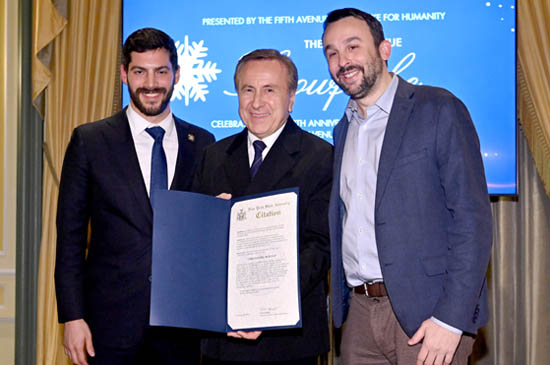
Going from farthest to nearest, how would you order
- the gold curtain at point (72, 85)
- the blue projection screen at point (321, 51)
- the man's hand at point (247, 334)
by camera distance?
the gold curtain at point (72, 85)
the blue projection screen at point (321, 51)
the man's hand at point (247, 334)

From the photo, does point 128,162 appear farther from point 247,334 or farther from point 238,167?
point 247,334

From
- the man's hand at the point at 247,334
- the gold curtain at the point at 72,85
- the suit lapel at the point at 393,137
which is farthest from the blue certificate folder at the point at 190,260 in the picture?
the gold curtain at the point at 72,85

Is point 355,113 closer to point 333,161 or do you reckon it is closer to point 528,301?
point 333,161

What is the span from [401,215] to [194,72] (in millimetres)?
2071

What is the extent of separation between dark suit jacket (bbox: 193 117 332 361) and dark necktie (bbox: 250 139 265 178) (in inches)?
0.9

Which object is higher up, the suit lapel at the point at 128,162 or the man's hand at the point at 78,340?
the suit lapel at the point at 128,162

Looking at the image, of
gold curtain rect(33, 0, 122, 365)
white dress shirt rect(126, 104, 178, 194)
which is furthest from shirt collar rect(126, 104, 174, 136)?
gold curtain rect(33, 0, 122, 365)

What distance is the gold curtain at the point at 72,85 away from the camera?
3961 millimetres

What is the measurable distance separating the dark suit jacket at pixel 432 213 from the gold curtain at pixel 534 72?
1839 millimetres

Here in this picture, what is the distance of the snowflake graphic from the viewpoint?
3.68 m

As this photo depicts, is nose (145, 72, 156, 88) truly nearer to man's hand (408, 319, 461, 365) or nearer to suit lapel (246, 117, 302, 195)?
suit lapel (246, 117, 302, 195)

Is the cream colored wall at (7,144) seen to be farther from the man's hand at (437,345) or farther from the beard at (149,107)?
the man's hand at (437,345)

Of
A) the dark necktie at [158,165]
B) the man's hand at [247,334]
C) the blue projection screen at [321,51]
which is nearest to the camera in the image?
the man's hand at [247,334]

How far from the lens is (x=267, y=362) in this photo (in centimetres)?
203
